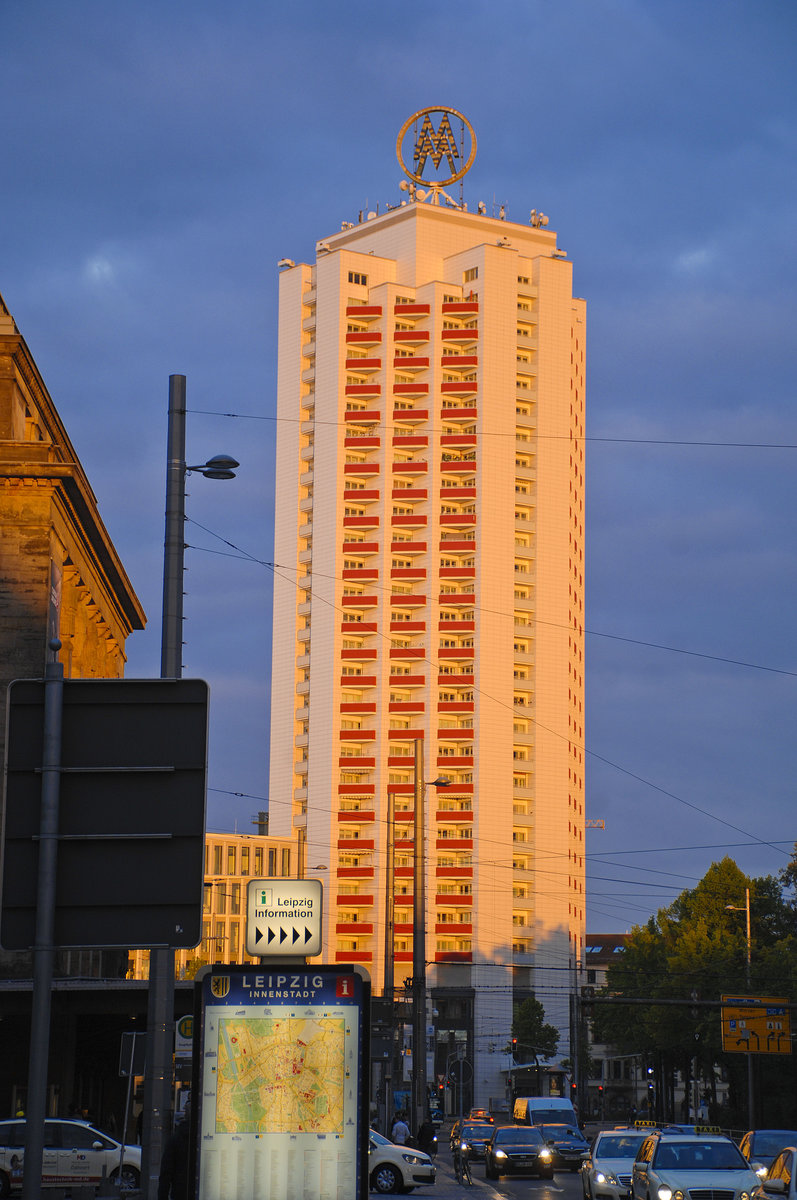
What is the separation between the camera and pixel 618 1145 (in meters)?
30.4

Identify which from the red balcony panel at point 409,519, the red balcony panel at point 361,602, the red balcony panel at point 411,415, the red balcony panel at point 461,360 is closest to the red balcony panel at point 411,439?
the red balcony panel at point 411,415

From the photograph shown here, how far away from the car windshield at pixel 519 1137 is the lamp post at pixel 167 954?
1153 inches

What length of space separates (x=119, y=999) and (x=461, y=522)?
81195mm

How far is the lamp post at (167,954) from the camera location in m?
17.8

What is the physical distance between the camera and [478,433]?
11700 cm

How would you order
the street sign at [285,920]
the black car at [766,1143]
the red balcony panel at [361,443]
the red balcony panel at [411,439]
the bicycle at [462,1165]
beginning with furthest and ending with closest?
the red balcony panel at [361,443], the red balcony panel at [411,439], the bicycle at [462,1165], the black car at [766,1143], the street sign at [285,920]

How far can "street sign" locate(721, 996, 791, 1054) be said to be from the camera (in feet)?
200

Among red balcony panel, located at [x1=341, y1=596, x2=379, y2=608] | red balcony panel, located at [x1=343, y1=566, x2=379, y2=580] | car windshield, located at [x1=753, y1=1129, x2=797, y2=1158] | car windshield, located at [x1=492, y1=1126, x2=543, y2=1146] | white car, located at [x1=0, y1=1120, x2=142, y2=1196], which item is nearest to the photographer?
car windshield, located at [x1=753, y1=1129, x2=797, y2=1158]

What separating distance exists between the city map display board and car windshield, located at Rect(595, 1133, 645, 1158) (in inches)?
755

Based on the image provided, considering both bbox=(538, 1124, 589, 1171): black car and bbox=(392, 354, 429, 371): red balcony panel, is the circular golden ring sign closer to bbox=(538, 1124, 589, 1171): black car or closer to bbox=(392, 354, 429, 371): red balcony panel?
bbox=(392, 354, 429, 371): red balcony panel

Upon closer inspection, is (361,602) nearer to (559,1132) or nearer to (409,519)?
(409,519)

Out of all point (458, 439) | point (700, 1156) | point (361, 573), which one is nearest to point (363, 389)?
point (458, 439)

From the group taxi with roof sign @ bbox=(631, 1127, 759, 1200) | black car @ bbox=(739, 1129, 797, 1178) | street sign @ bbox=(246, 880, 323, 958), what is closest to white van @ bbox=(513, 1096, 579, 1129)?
black car @ bbox=(739, 1129, 797, 1178)

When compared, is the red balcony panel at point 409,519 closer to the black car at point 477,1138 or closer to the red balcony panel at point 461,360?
the red balcony panel at point 461,360
